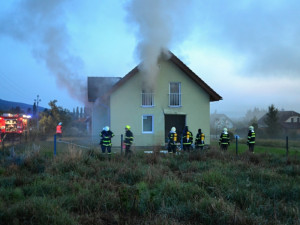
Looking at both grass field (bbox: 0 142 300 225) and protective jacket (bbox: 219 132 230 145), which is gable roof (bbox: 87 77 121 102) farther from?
grass field (bbox: 0 142 300 225)

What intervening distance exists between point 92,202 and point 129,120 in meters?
12.1

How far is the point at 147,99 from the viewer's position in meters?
17.3

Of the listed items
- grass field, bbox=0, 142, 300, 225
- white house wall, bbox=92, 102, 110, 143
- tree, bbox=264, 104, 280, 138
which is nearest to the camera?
grass field, bbox=0, 142, 300, 225

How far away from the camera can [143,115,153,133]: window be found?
17.4 metres

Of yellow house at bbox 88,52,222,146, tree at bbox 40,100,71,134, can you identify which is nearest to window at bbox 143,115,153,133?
yellow house at bbox 88,52,222,146

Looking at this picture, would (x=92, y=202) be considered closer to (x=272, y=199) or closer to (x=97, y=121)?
(x=272, y=199)

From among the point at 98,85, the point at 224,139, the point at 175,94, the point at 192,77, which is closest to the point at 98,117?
the point at 98,85

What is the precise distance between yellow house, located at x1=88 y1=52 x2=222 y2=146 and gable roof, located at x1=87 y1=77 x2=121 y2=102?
1296 mm

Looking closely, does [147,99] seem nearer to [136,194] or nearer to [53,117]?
[136,194]

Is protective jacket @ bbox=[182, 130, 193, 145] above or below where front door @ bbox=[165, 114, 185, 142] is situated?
below

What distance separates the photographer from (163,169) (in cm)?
783

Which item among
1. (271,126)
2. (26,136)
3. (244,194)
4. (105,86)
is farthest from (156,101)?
(271,126)

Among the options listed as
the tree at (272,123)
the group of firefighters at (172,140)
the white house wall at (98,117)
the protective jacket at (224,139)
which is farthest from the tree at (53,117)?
the tree at (272,123)

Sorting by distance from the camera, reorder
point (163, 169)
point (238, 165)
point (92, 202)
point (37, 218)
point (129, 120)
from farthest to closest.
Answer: point (129, 120), point (238, 165), point (163, 169), point (92, 202), point (37, 218)
